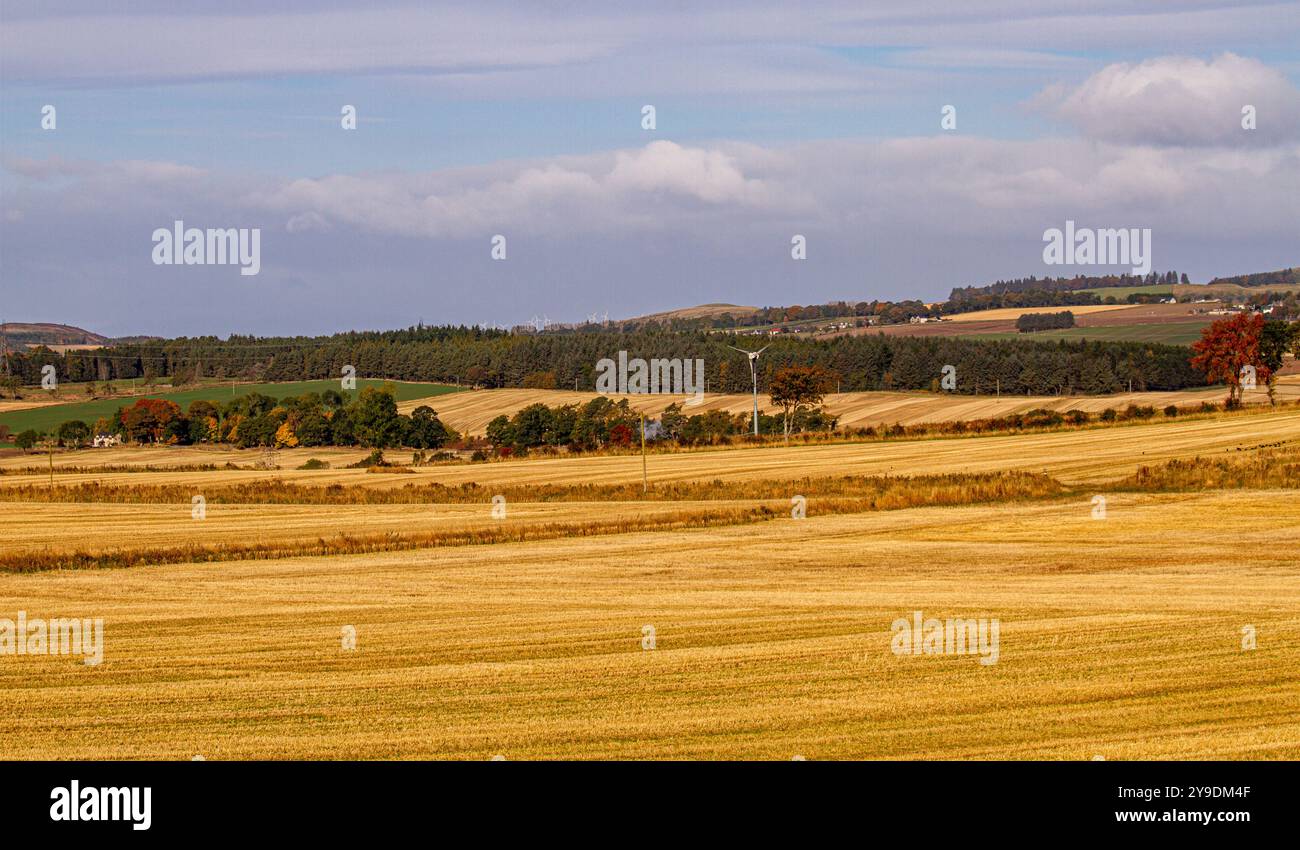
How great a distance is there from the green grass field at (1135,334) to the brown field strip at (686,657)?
108 metres

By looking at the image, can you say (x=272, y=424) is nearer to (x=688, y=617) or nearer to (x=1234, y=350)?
(x=1234, y=350)

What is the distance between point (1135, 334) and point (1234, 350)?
56.5 m

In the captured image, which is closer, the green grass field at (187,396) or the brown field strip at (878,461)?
the brown field strip at (878,461)

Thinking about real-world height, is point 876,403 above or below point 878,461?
above

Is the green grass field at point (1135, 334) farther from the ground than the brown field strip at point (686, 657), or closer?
farther from the ground

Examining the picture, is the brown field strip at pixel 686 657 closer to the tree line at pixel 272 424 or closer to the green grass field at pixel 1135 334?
the tree line at pixel 272 424

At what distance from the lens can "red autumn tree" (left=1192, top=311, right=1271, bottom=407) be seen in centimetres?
9062

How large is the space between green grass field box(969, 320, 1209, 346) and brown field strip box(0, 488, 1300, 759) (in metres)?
108

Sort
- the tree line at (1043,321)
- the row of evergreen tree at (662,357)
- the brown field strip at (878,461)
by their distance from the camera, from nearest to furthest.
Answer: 1. the brown field strip at (878,461)
2. the row of evergreen tree at (662,357)
3. the tree line at (1043,321)

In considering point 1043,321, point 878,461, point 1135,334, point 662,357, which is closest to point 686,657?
point 878,461

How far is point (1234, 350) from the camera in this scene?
91.6 meters

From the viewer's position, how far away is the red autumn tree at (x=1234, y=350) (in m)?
90.6

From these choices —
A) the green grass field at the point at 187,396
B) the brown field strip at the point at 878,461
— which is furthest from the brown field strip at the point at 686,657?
the green grass field at the point at 187,396
